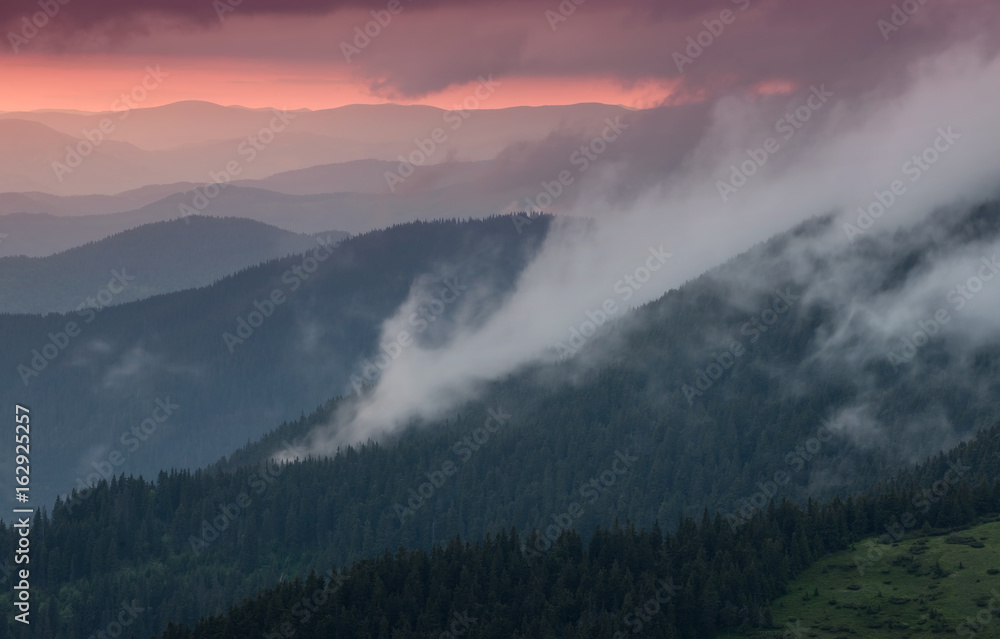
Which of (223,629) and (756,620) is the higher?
(223,629)

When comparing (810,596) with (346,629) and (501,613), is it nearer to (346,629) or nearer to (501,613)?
(501,613)

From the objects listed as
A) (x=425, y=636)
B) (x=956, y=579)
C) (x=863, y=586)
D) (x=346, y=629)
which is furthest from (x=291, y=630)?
(x=956, y=579)

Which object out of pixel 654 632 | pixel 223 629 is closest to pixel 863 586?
pixel 654 632

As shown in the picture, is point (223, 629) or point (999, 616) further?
point (223, 629)

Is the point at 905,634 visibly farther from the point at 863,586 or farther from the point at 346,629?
the point at 346,629

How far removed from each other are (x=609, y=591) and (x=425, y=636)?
96.8 feet

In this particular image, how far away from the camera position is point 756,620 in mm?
191375

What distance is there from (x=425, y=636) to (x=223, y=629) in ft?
105
